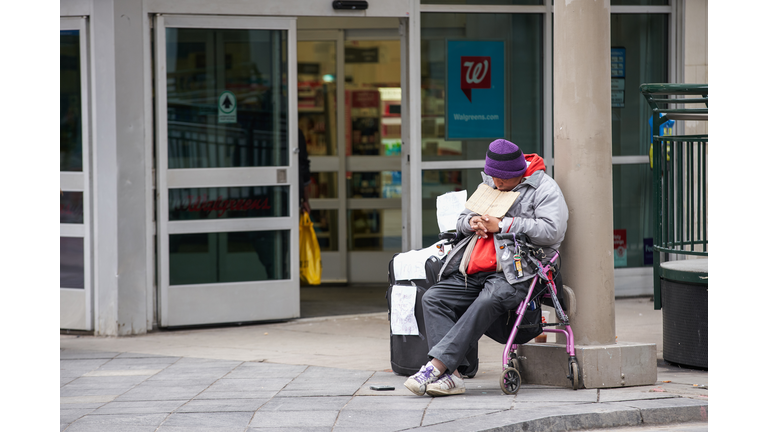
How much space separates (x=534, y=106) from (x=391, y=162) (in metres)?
2.09

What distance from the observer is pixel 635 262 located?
896 cm

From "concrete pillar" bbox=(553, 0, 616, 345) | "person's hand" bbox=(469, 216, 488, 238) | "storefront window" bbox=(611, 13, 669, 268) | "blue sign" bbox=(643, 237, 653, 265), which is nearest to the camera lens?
"person's hand" bbox=(469, 216, 488, 238)

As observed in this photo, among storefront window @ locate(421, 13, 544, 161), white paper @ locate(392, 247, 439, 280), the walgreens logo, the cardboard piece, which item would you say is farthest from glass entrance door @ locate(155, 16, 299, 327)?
the cardboard piece

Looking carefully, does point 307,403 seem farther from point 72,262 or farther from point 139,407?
point 72,262

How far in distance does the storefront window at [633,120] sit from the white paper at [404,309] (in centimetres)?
397

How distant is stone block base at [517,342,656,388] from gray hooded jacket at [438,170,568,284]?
1.95 feet

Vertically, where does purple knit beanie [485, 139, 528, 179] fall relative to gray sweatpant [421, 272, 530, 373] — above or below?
above

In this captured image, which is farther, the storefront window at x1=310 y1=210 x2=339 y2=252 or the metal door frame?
the storefront window at x1=310 y1=210 x2=339 y2=252

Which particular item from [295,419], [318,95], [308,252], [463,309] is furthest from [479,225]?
[318,95]

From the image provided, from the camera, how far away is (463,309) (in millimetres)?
5305

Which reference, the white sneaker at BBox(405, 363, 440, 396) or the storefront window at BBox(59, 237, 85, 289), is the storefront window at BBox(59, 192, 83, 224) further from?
the white sneaker at BBox(405, 363, 440, 396)

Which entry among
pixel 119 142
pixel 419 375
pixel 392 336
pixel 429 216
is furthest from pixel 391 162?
pixel 419 375

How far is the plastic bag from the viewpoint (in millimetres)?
8495

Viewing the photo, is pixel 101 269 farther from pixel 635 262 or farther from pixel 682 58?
pixel 682 58
